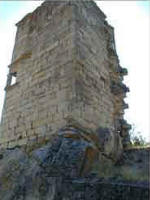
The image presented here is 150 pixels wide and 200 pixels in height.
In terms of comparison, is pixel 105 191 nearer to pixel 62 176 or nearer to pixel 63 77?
pixel 62 176

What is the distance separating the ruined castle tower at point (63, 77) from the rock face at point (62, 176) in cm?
44

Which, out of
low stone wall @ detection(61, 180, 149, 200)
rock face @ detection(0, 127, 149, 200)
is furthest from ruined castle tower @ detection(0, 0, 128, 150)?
low stone wall @ detection(61, 180, 149, 200)

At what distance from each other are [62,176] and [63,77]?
203 cm

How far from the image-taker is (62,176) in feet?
10.3

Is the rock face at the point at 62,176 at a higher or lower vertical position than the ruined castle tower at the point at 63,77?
lower

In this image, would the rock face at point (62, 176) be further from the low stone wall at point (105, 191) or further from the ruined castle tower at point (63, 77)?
the ruined castle tower at point (63, 77)

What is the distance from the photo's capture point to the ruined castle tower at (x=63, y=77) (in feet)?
14.3

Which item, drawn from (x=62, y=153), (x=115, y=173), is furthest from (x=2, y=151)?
(x=115, y=173)

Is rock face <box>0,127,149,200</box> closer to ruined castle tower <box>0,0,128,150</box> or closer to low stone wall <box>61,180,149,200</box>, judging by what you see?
low stone wall <box>61,180,149,200</box>

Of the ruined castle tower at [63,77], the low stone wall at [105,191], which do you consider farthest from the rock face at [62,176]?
the ruined castle tower at [63,77]

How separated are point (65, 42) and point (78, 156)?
2.61 m

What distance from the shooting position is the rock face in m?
2.72

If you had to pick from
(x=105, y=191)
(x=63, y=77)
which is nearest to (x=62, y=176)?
(x=105, y=191)

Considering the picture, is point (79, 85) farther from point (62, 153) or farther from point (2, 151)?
point (2, 151)
